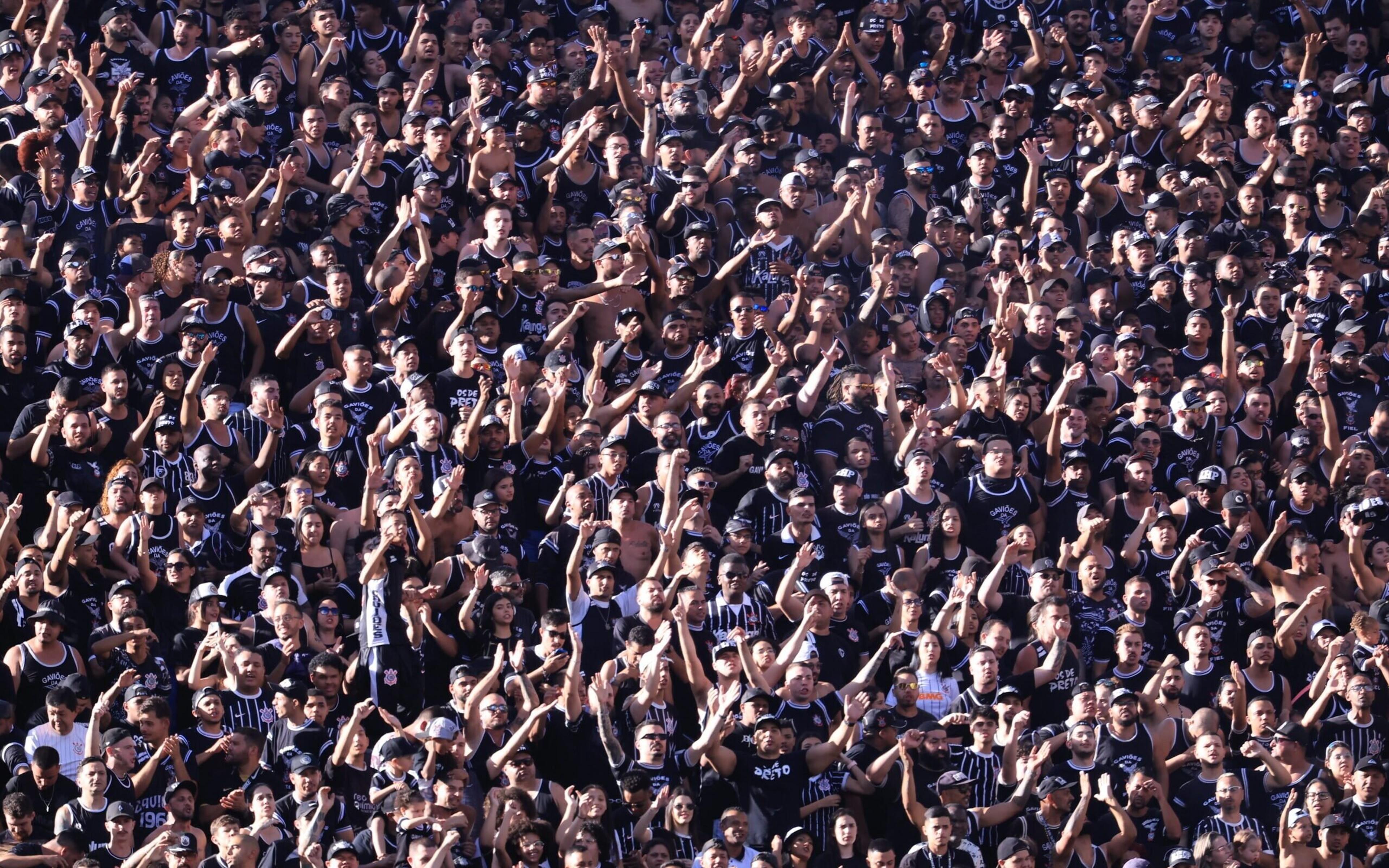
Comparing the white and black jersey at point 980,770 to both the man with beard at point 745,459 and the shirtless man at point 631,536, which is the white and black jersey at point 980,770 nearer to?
the shirtless man at point 631,536

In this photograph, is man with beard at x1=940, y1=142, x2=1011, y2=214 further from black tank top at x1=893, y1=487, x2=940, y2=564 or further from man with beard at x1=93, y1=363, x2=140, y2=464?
man with beard at x1=93, y1=363, x2=140, y2=464

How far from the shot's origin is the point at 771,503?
707 inches

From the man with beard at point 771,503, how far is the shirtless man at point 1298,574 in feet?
10.4

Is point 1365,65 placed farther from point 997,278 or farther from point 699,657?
point 699,657

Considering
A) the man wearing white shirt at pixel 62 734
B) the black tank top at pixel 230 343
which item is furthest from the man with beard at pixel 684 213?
the man wearing white shirt at pixel 62 734

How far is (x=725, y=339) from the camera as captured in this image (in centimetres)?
1914

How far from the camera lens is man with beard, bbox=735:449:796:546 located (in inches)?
705

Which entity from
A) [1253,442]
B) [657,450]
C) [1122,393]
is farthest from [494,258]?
[1253,442]

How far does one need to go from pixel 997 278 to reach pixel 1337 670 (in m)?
4.00

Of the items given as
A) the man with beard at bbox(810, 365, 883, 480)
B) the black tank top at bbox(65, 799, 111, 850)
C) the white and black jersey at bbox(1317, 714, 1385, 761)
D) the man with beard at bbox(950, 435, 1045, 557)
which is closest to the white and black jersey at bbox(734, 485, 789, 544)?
the man with beard at bbox(810, 365, 883, 480)

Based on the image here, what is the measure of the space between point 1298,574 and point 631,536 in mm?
4420

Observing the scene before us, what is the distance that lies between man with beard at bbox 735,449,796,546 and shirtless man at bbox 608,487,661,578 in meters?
0.67

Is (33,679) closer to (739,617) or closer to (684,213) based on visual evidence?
(739,617)

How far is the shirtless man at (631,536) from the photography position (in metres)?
17.5
